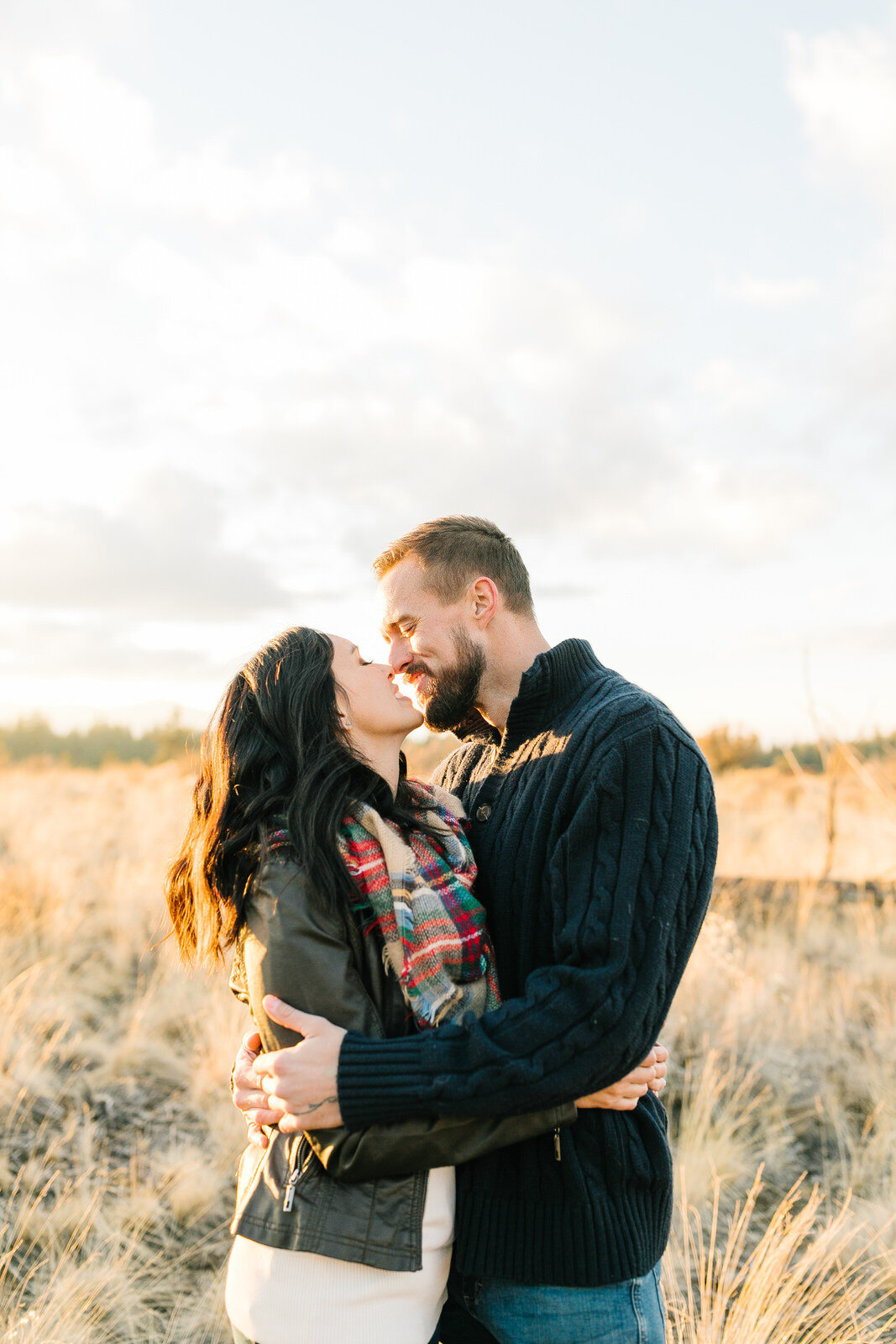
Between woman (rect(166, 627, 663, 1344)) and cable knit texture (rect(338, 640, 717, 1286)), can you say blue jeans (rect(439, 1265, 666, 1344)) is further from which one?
woman (rect(166, 627, 663, 1344))

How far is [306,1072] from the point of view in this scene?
1589 mm

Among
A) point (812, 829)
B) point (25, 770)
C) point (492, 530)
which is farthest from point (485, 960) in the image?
point (25, 770)

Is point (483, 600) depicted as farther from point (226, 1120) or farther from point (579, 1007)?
point (226, 1120)

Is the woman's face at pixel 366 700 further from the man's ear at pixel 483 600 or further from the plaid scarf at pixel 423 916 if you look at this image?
the man's ear at pixel 483 600

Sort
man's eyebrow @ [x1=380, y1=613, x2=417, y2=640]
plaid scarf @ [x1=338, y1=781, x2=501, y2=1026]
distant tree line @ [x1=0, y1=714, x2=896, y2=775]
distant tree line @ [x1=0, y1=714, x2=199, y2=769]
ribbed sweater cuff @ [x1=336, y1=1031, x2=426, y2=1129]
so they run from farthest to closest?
distant tree line @ [x1=0, y1=714, x2=199, y2=769], distant tree line @ [x1=0, y1=714, x2=896, y2=775], man's eyebrow @ [x1=380, y1=613, x2=417, y2=640], plaid scarf @ [x1=338, y1=781, x2=501, y2=1026], ribbed sweater cuff @ [x1=336, y1=1031, x2=426, y2=1129]

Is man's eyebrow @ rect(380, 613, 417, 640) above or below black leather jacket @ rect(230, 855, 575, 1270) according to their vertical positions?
above

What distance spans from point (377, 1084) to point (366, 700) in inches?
32.4

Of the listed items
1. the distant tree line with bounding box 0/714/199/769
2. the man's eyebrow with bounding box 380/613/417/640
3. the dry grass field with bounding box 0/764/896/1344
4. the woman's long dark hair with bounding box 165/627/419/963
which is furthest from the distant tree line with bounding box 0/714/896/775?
the woman's long dark hair with bounding box 165/627/419/963

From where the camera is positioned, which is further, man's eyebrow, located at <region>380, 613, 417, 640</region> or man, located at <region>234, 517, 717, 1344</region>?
man's eyebrow, located at <region>380, 613, 417, 640</region>

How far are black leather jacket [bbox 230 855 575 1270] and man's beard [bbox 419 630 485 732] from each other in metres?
1.01

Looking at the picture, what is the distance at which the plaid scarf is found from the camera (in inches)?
67.2

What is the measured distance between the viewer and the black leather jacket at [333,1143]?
1.60m

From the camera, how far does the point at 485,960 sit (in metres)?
1.89

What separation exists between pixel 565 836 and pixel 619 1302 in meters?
0.89
